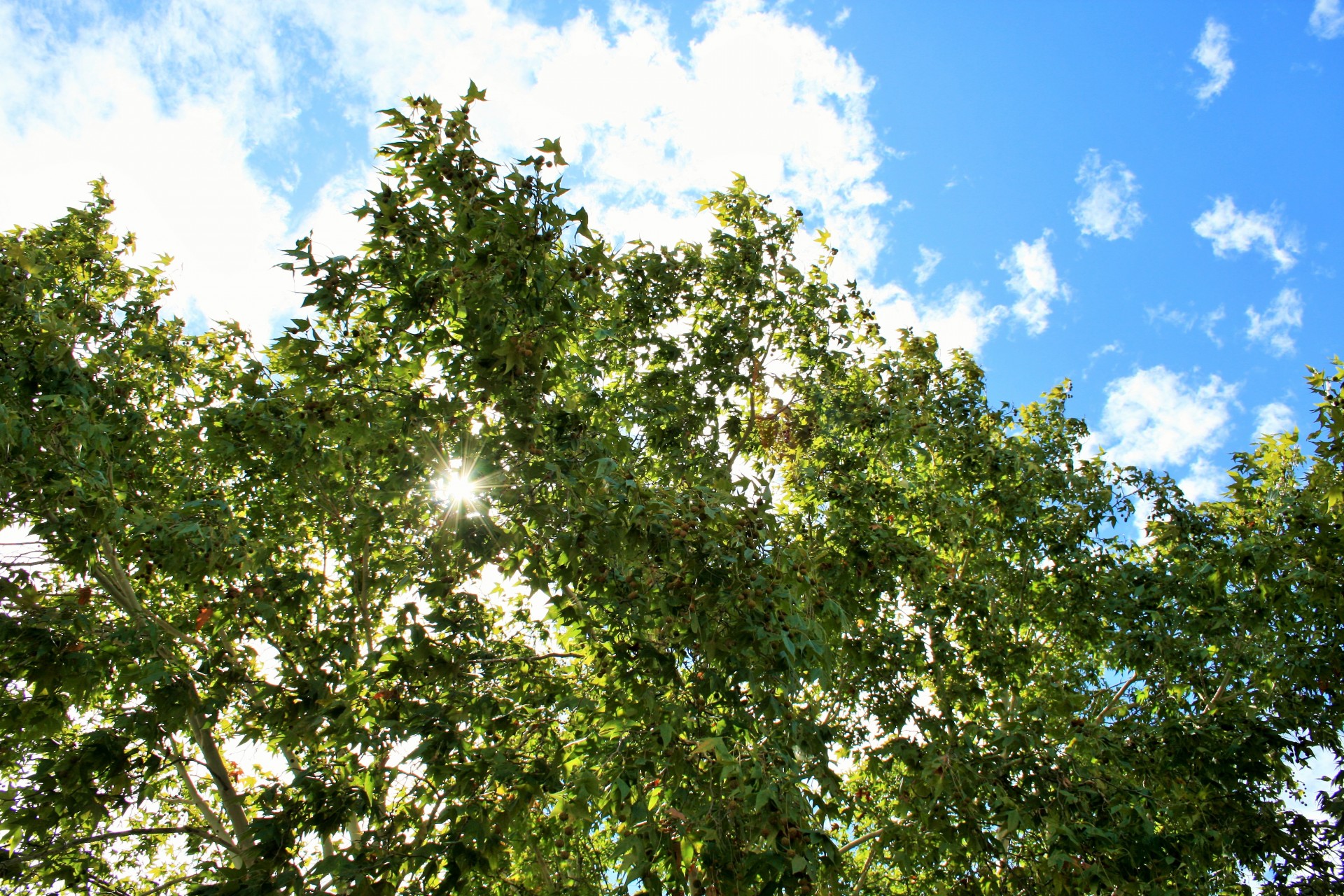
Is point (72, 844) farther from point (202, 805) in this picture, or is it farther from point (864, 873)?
point (864, 873)

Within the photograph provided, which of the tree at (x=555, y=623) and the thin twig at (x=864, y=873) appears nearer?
the tree at (x=555, y=623)

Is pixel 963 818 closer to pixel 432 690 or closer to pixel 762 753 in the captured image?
pixel 762 753

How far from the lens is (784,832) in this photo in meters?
3.86

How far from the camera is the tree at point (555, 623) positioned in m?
4.38

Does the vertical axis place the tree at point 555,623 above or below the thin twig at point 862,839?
above

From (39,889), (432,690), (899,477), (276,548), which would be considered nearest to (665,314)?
(899,477)

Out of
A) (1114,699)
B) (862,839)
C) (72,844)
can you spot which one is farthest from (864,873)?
(72,844)

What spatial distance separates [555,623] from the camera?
6.35m

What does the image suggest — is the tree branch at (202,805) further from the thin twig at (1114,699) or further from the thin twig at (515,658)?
the thin twig at (1114,699)

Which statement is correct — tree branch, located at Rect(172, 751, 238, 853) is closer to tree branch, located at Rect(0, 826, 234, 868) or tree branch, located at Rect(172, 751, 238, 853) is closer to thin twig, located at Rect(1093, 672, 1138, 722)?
tree branch, located at Rect(0, 826, 234, 868)

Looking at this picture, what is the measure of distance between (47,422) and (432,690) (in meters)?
3.49

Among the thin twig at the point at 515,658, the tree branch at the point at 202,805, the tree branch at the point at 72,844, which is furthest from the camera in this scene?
the tree branch at the point at 202,805

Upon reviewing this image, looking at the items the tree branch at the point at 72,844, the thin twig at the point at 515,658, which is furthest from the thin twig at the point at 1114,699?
the tree branch at the point at 72,844

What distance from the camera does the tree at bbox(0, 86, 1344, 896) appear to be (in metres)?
4.38
